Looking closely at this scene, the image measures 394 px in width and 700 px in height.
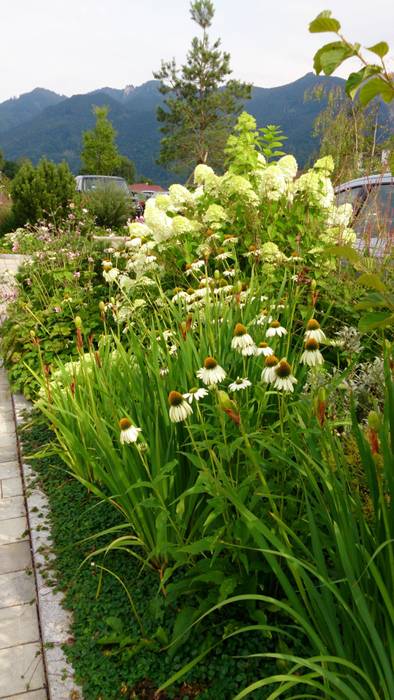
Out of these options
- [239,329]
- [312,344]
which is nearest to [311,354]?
[312,344]

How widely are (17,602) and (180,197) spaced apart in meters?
3.23

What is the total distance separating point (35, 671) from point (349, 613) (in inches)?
48.6

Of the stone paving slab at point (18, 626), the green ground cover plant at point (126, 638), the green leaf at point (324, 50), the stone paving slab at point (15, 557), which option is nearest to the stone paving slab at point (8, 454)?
the stone paving slab at point (15, 557)

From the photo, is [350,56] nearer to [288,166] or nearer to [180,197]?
[288,166]

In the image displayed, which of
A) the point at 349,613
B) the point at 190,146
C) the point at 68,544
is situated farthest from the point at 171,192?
the point at 190,146

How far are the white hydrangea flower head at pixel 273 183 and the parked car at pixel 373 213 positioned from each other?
449 millimetres

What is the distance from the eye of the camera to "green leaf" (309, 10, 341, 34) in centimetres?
94

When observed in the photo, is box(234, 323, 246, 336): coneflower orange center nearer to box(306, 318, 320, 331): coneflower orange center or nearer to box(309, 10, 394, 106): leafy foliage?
box(306, 318, 320, 331): coneflower orange center

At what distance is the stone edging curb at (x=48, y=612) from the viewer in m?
1.84

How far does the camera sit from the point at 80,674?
184 cm

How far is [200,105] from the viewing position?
35906 mm

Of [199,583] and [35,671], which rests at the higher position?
[199,583]

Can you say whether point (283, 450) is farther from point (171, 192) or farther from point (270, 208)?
point (171, 192)

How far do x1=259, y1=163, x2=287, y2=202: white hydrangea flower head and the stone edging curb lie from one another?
258 cm
